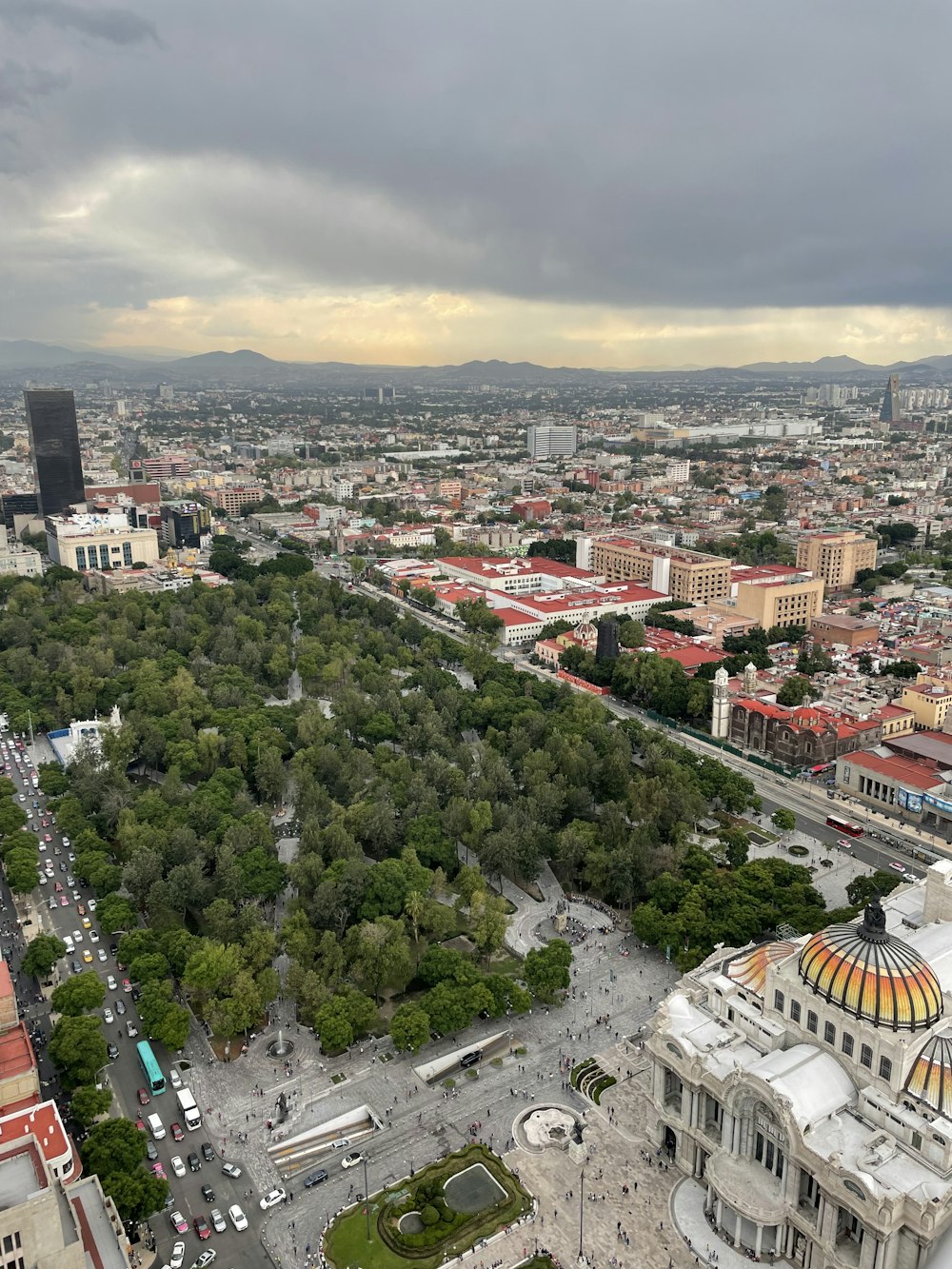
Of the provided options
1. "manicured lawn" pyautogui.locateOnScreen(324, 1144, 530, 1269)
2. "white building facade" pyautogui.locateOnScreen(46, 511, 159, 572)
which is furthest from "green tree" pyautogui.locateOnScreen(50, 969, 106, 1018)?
"white building facade" pyautogui.locateOnScreen(46, 511, 159, 572)

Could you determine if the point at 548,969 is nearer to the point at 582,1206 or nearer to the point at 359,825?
the point at 582,1206

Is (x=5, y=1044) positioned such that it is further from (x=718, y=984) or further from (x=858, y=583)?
(x=858, y=583)

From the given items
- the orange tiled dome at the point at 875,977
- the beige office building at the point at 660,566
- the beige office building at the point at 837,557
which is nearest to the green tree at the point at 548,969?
the orange tiled dome at the point at 875,977

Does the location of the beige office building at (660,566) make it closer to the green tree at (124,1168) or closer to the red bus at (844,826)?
the red bus at (844,826)

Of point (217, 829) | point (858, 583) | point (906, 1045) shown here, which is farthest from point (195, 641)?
point (858, 583)

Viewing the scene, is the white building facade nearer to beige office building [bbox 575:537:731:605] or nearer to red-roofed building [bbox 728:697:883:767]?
beige office building [bbox 575:537:731:605]

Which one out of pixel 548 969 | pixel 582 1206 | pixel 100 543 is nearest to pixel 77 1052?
pixel 548 969
